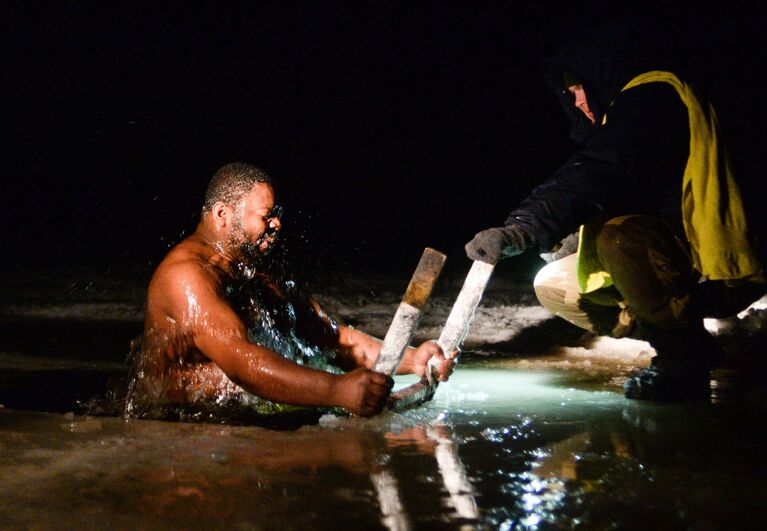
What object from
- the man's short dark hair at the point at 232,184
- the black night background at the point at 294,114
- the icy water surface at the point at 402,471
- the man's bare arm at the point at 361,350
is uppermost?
the black night background at the point at 294,114

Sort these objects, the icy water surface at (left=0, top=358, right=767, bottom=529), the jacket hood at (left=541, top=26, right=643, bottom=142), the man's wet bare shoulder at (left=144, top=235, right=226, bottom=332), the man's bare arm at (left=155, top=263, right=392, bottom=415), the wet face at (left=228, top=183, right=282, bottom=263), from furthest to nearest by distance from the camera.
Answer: the jacket hood at (left=541, top=26, right=643, bottom=142), the wet face at (left=228, top=183, right=282, bottom=263), the man's wet bare shoulder at (left=144, top=235, right=226, bottom=332), the man's bare arm at (left=155, top=263, right=392, bottom=415), the icy water surface at (left=0, top=358, right=767, bottom=529)

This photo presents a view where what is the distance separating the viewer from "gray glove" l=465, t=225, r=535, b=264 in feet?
11.3

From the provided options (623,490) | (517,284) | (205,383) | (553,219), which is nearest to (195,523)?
(623,490)

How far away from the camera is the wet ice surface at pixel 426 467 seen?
6.04ft

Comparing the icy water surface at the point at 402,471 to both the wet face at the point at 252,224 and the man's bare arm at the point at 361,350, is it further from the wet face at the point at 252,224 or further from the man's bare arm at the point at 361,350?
the wet face at the point at 252,224

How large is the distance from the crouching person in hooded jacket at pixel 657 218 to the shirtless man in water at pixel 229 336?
101 centimetres

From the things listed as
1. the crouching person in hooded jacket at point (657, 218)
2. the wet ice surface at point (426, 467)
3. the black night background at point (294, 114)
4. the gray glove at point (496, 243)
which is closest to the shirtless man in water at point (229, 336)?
the wet ice surface at point (426, 467)

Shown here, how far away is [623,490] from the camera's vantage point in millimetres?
2061

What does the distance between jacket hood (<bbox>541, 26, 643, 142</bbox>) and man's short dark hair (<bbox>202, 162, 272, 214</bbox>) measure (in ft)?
6.23

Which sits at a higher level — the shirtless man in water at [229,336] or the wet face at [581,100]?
the wet face at [581,100]

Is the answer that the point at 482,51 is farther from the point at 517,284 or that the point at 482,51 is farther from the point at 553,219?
the point at 553,219

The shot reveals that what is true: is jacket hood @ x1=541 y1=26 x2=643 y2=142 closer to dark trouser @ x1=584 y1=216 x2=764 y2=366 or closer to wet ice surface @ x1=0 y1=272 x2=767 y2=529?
dark trouser @ x1=584 y1=216 x2=764 y2=366

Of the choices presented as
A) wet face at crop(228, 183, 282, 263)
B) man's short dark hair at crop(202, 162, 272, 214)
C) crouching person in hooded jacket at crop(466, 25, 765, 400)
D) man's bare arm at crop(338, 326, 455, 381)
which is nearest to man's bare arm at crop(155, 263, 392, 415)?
wet face at crop(228, 183, 282, 263)

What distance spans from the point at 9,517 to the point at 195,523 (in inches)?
18.8
